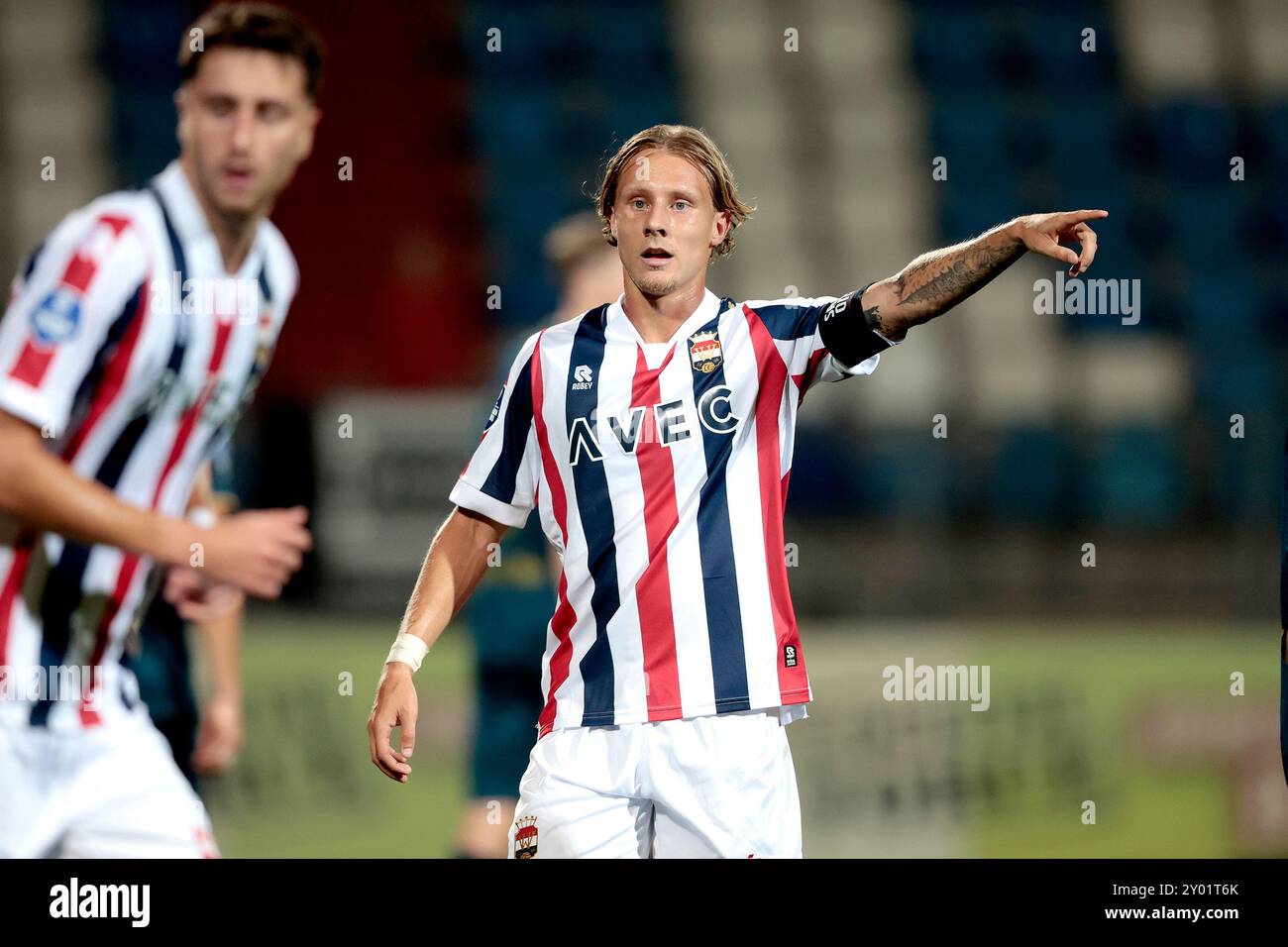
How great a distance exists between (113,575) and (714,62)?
Answer: 6.20 meters

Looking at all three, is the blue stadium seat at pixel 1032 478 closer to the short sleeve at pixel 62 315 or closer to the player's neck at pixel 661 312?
the player's neck at pixel 661 312

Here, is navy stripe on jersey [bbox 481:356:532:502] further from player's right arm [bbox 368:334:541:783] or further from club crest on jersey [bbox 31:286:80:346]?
club crest on jersey [bbox 31:286:80:346]

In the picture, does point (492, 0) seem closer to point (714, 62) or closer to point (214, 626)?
point (714, 62)

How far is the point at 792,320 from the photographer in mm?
2723

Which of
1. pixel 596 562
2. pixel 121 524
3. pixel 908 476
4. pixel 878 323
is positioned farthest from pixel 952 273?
pixel 908 476

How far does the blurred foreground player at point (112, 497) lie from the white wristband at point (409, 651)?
0.56m

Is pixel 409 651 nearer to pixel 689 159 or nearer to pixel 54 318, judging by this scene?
pixel 689 159

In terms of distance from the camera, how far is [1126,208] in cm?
802

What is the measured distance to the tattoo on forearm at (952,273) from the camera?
8.30 feet

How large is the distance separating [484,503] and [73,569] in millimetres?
1011

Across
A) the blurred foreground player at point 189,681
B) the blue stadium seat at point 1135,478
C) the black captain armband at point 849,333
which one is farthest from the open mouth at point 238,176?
the blue stadium seat at point 1135,478
